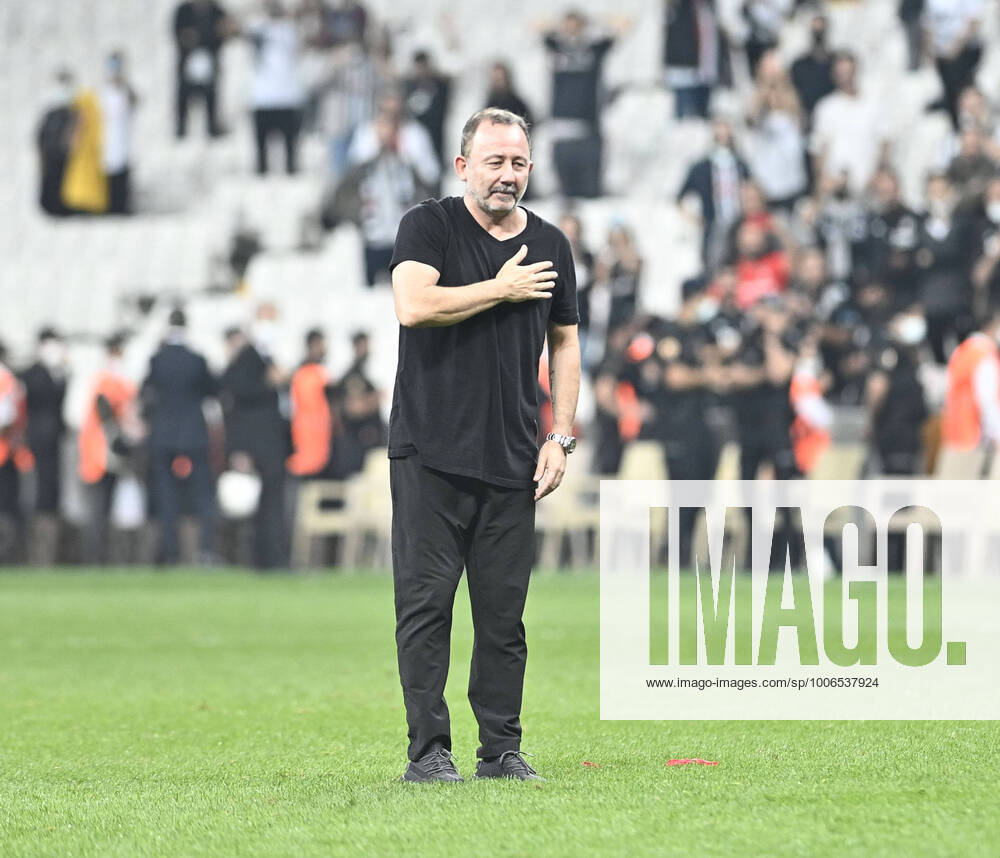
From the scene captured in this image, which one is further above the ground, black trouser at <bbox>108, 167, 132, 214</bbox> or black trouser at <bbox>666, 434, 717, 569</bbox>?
black trouser at <bbox>108, 167, 132, 214</bbox>

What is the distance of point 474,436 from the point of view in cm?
573

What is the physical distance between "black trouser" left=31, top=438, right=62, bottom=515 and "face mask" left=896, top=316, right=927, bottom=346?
9109 mm

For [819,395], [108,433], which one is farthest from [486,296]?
[108,433]

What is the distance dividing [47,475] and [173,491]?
1765mm

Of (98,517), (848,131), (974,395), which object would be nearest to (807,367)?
(974,395)

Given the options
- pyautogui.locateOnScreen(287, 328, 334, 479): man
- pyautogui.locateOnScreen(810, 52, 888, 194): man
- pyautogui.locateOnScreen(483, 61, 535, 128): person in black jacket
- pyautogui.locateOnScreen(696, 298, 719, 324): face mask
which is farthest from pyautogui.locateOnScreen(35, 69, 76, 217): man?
pyautogui.locateOnScreen(696, 298, 719, 324): face mask

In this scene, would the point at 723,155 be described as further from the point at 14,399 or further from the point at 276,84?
the point at 14,399

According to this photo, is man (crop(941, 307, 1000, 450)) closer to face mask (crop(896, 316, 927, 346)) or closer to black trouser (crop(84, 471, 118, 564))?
face mask (crop(896, 316, 927, 346))

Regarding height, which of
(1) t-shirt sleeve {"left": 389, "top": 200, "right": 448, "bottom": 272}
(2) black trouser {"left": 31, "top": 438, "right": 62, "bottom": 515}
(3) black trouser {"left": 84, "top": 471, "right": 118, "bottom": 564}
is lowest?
(3) black trouser {"left": 84, "top": 471, "right": 118, "bottom": 564}

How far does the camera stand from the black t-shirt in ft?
18.8

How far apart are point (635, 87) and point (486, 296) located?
64.1 feet

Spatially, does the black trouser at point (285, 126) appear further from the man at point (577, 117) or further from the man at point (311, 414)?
the man at point (311, 414)

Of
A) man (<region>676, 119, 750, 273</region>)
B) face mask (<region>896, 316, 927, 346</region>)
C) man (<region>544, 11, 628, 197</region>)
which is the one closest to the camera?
face mask (<region>896, 316, 927, 346</region>)

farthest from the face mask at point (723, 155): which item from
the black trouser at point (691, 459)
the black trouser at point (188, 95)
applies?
the black trouser at point (188, 95)
